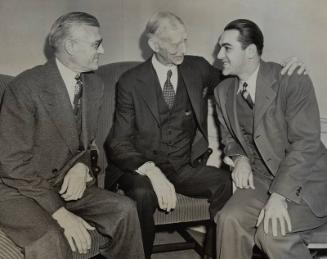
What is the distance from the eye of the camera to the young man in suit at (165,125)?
2715 millimetres

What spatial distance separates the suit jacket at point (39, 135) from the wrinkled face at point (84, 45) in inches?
5.1

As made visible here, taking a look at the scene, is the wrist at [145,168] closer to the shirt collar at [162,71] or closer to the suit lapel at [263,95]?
the shirt collar at [162,71]

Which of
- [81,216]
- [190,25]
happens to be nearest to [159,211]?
[81,216]

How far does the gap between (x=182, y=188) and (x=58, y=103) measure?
836 millimetres

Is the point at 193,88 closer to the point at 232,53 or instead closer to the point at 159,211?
the point at 232,53

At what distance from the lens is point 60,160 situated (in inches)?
99.7

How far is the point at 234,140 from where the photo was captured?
283 centimetres

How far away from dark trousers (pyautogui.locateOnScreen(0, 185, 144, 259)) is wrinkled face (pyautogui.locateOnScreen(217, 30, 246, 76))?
885mm

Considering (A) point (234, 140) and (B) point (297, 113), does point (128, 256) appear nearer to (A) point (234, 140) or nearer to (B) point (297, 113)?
(A) point (234, 140)

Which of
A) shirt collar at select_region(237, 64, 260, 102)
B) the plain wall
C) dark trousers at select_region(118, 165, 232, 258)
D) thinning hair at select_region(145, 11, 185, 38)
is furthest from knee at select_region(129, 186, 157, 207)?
the plain wall

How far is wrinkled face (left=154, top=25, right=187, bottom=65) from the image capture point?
8.85ft

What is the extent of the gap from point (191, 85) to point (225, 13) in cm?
67

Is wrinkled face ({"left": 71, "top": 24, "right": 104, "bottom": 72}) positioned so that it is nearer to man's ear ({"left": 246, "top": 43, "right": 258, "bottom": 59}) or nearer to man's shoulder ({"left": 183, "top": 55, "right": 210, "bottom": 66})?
man's shoulder ({"left": 183, "top": 55, "right": 210, "bottom": 66})

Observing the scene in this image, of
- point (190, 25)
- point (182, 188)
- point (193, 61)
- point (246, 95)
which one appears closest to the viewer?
point (246, 95)
